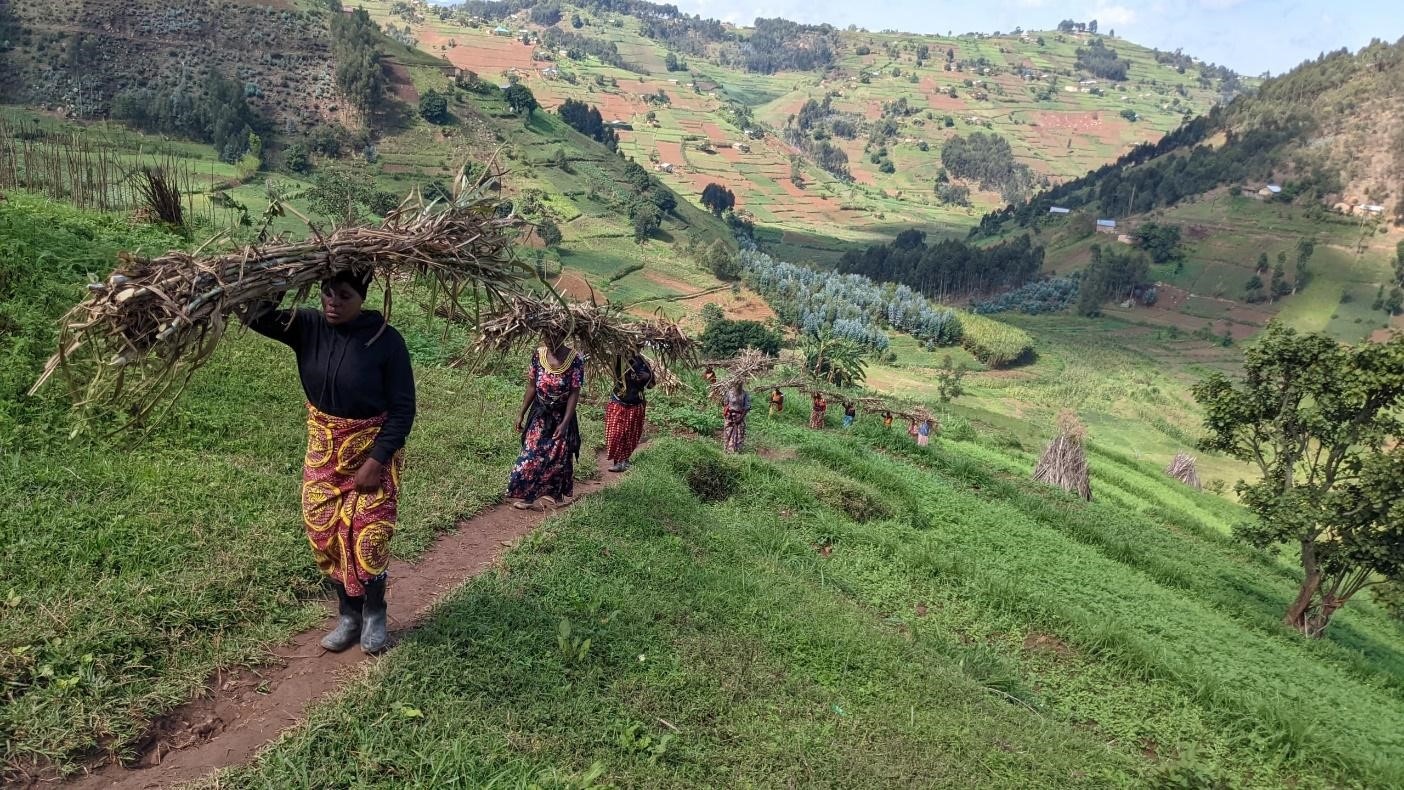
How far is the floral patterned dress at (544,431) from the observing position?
713 cm

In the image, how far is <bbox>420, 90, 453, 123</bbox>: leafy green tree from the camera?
191 feet

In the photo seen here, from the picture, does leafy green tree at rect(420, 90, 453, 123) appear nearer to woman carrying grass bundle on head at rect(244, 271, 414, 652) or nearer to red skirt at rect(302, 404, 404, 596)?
woman carrying grass bundle on head at rect(244, 271, 414, 652)

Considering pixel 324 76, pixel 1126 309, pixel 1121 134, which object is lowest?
pixel 1126 309

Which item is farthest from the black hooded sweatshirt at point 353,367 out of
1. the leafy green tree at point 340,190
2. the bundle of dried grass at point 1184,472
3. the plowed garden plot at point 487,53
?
the plowed garden plot at point 487,53

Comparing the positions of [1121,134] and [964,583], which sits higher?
[1121,134]

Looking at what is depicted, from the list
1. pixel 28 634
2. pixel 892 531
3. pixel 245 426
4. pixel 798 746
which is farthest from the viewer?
pixel 892 531

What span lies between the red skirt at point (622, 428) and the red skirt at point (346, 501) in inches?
180

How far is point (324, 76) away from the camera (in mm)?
56375

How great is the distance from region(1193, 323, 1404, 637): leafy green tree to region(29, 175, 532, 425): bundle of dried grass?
1160 centimetres

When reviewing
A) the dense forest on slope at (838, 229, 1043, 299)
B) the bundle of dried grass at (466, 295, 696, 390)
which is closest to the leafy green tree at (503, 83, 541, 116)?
the dense forest on slope at (838, 229, 1043, 299)

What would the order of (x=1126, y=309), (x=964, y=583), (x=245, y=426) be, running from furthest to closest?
(x=1126, y=309) → (x=964, y=583) → (x=245, y=426)

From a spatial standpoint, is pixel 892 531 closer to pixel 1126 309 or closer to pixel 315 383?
pixel 315 383

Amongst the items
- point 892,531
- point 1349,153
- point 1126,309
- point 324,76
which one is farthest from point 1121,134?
point 892,531

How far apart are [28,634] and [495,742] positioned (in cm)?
236
